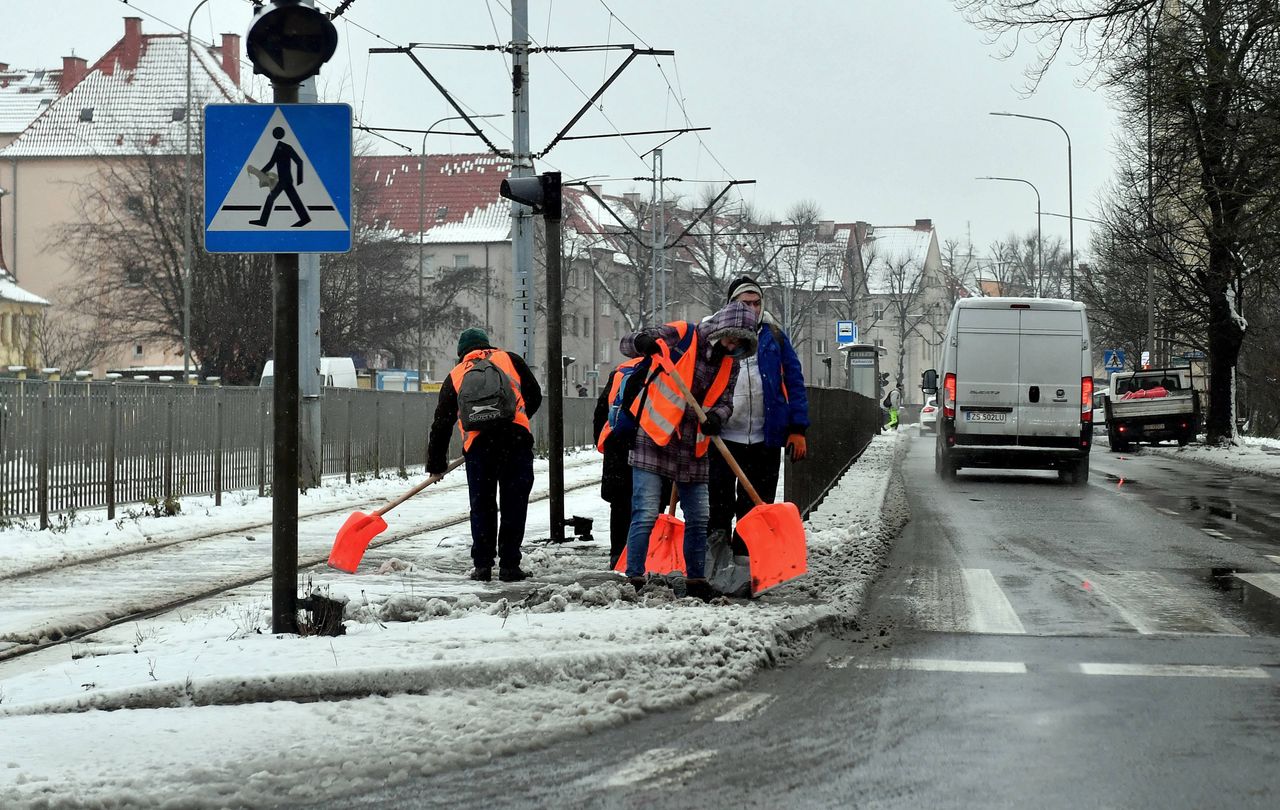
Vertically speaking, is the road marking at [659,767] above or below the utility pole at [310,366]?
below

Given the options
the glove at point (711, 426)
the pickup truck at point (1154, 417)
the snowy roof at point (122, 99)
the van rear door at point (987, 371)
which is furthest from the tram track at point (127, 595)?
the snowy roof at point (122, 99)

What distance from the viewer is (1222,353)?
4019 cm

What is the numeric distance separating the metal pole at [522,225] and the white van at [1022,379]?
615 centimetres

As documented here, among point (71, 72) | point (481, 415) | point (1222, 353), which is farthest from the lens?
point (71, 72)

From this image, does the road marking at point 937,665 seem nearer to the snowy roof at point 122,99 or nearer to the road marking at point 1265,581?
the road marking at point 1265,581

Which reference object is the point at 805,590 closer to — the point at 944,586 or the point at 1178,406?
the point at 944,586

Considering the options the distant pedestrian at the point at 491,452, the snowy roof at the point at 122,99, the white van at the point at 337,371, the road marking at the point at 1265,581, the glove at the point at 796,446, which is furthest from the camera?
the snowy roof at the point at 122,99

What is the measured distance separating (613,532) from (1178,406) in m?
34.2

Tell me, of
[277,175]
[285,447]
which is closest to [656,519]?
[285,447]

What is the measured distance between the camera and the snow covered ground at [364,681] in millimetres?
5227

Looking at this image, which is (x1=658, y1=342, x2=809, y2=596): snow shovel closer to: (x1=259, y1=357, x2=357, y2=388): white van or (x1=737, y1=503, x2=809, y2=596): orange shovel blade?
(x1=737, y1=503, x2=809, y2=596): orange shovel blade

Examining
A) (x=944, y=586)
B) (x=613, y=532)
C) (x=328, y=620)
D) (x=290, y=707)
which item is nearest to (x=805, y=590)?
(x=944, y=586)

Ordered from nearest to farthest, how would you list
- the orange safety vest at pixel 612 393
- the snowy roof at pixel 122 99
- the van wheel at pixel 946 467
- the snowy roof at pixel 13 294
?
1. the orange safety vest at pixel 612 393
2. the van wheel at pixel 946 467
3. the snowy roof at pixel 13 294
4. the snowy roof at pixel 122 99

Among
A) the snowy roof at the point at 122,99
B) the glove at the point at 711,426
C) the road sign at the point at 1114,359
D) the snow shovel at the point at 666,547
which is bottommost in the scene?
the snow shovel at the point at 666,547
